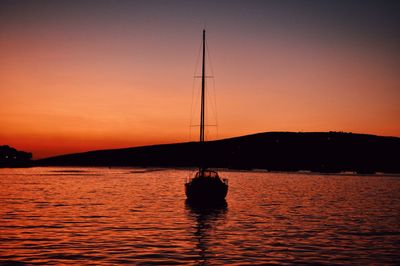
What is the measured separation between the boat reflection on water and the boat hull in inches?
22.5

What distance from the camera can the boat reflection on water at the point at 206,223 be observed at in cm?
2611

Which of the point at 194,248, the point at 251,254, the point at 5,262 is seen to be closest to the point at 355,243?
the point at 251,254

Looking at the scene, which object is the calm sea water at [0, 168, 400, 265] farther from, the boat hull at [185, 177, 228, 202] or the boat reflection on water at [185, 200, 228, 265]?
the boat hull at [185, 177, 228, 202]

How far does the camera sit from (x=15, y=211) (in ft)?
153

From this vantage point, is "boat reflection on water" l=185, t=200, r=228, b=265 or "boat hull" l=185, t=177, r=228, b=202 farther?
"boat hull" l=185, t=177, r=228, b=202

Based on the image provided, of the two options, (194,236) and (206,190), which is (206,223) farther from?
(206,190)

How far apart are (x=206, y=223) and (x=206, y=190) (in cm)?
1358

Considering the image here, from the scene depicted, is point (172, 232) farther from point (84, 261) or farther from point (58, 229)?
point (84, 261)

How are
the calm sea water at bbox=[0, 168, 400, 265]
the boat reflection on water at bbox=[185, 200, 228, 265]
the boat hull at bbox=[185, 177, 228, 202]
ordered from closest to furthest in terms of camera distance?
the calm sea water at bbox=[0, 168, 400, 265] → the boat reflection on water at bbox=[185, 200, 228, 265] → the boat hull at bbox=[185, 177, 228, 202]

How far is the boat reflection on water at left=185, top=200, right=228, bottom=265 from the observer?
26109 mm

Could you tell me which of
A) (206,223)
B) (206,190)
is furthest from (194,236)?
(206,190)

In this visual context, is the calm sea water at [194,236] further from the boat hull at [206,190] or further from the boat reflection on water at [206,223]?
the boat hull at [206,190]

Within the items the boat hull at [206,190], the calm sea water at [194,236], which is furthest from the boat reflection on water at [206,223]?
the boat hull at [206,190]

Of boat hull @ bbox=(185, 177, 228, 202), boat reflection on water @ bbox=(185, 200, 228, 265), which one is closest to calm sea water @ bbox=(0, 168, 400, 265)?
boat reflection on water @ bbox=(185, 200, 228, 265)
